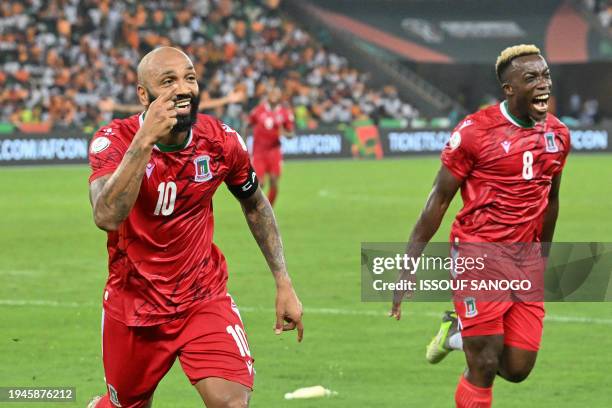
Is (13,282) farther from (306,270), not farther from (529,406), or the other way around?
(529,406)

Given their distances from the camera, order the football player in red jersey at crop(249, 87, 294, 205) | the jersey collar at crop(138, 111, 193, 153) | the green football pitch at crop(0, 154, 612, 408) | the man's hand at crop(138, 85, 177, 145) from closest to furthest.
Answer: the man's hand at crop(138, 85, 177, 145)
the jersey collar at crop(138, 111, 193, 153)
the green football pitch at crop(0, 154, 612, 408)
the football player in red jersey at crop(249, 87, 294, 205)

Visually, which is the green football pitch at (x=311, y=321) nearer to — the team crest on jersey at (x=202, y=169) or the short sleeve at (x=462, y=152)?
the short sleeve at (x=462, y=152)

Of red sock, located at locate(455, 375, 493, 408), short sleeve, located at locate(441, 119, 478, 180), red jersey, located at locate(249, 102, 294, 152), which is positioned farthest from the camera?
red jersey, located at locate(249, 102, 294, 152)

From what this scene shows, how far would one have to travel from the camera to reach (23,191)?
2712 cm

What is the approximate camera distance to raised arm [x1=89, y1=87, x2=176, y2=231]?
5.33 metres

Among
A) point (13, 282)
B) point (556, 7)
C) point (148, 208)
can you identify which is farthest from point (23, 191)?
point (556, 7)

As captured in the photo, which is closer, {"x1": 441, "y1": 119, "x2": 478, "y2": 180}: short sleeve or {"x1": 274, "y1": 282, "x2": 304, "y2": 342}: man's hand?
{"x1": 274, "y1": 282, "x2": 304, "y2": 342}: man's hand

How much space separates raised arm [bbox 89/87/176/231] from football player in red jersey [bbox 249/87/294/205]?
1774 cm

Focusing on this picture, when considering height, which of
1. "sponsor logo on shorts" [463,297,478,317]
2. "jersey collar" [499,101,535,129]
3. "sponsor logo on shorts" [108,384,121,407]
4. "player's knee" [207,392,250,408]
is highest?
"jersey collar" [499,101,535,129]

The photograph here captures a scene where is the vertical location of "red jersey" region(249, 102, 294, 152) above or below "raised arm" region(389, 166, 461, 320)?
below

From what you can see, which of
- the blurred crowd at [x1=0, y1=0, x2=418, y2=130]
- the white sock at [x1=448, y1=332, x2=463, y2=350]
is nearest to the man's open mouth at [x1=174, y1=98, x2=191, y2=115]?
the white sock at [x1=448, y1=332, x2=463, y2=350]

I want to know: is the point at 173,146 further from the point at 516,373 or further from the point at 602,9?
the point at 602,9

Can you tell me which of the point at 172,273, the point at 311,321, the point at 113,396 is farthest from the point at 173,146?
the point at 311,321

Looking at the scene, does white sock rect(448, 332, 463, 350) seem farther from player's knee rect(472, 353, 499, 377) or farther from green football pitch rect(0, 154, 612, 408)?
player's knee rect(472, 353, 499, 377)
